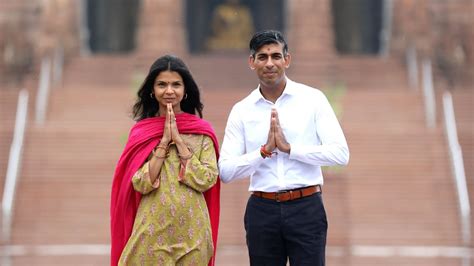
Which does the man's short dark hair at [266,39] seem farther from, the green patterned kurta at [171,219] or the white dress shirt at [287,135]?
the green patterned kurta at [171,219]

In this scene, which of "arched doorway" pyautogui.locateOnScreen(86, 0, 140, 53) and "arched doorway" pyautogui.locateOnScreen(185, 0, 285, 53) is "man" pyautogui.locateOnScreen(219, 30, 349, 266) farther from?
"arched doorway" pyautogui.locateOnScreen(185, 0, 285, 53)

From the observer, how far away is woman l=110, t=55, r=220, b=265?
17.7ft

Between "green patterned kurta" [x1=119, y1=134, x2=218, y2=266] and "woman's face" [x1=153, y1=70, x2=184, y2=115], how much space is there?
0.32 metres

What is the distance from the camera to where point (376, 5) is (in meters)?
31.3

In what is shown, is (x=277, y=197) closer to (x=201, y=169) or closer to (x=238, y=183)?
(x=201, y=169)

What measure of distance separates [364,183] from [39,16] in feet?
50.4

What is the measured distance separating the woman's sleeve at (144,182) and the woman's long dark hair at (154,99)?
413 mm

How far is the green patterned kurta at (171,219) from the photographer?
5.41m

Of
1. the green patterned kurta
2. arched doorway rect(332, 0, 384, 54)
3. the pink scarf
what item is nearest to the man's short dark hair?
the pink scarf

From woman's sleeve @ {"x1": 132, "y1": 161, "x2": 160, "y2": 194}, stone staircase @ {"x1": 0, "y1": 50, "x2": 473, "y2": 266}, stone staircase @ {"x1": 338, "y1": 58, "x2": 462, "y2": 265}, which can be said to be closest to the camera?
woman's sleeve @ {"x1": 132, "y1": 161, "x2": 160, "y2": 194}

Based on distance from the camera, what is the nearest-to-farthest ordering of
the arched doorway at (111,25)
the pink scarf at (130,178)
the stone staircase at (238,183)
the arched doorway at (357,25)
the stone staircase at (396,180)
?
the pink scarf at (130,178)
the stone staircase at (238,183)
the stone staircase at (396,180)
the arched doorway at (111,25)
the arched doorway at (357,25)

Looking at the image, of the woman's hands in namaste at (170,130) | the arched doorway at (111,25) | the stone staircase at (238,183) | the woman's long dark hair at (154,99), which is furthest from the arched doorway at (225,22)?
the woman's hands in namaste at (170,130)

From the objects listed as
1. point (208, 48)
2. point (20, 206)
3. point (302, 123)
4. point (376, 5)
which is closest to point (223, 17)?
point (208, 48)

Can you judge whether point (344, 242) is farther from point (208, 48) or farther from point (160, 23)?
point (208, 48)
